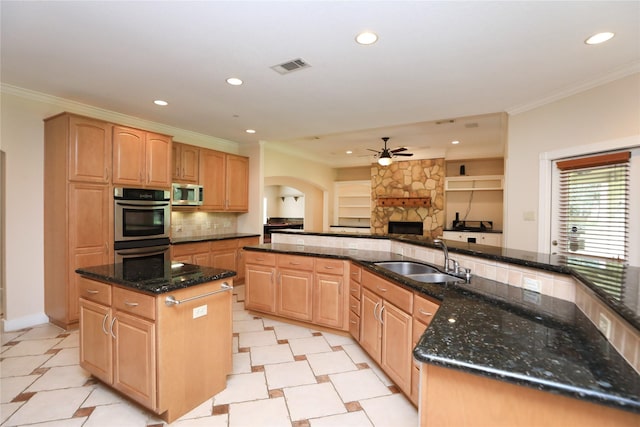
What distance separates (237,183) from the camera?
18.5ft

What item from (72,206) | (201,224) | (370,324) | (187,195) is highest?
(187,195)

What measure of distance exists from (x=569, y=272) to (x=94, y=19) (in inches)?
130

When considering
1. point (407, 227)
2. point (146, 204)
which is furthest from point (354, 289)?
point (407, 227)

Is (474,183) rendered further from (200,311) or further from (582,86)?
(200,311)

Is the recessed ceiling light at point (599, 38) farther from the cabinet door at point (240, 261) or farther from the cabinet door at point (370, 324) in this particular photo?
the cabinet door at point (240, 261)

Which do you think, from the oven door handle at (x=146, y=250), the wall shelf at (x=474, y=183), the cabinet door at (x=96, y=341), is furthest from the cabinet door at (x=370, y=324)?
the wall shelf at (x=474, y=183)

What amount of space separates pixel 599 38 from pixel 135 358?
3934 millimetres

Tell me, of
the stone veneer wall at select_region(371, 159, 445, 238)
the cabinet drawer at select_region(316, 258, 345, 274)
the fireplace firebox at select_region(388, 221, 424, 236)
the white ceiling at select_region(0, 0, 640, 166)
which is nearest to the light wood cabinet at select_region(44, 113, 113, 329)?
the white ceiling at select_region(0, 0, 640, 166)

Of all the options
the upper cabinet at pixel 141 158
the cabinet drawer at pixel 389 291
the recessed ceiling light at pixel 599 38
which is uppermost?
the recessed ceiling light at pixel 599 38

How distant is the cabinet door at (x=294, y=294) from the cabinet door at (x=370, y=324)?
2.35 ft

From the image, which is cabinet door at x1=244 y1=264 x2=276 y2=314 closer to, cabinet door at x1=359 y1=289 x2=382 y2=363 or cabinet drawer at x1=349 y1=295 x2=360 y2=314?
cabinet drawer at x1=349 y1=295 x2=360 y2=314

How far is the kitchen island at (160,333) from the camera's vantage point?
1840 mm

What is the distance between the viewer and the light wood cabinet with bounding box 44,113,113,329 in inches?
129

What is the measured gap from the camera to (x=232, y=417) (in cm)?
197
